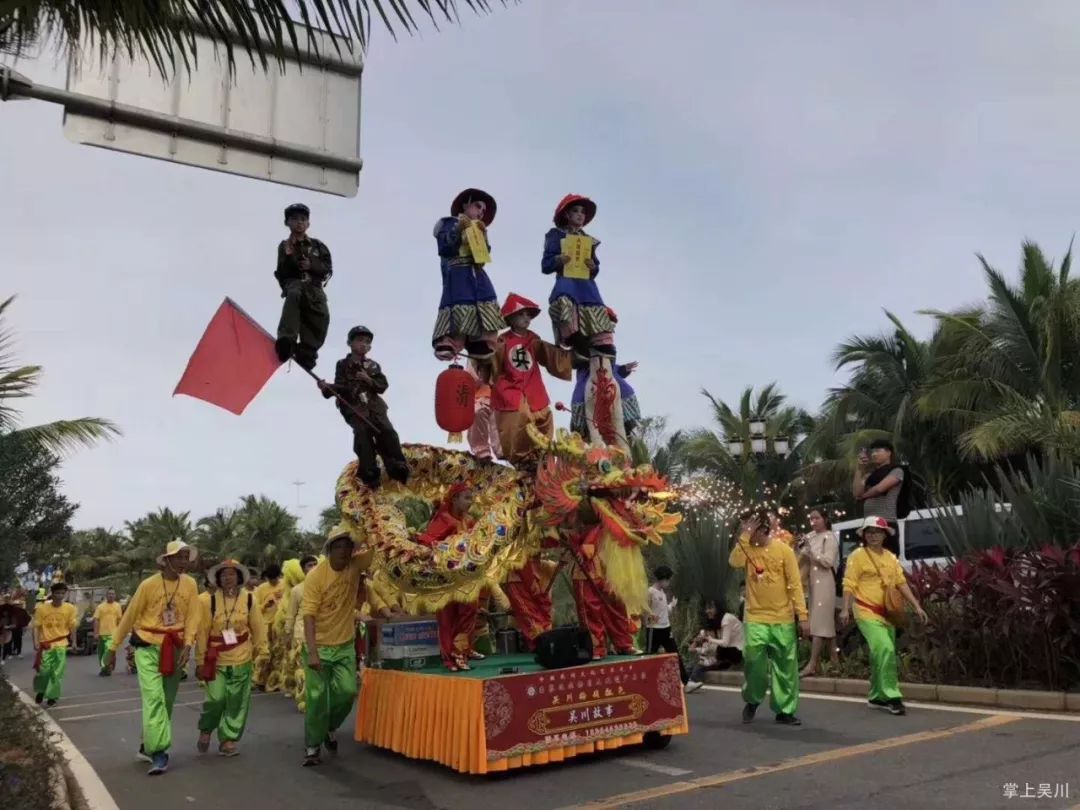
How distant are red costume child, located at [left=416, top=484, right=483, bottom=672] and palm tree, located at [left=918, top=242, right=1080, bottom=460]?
11.7 metres

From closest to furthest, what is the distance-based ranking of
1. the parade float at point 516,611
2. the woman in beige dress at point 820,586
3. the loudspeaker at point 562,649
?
the parade float at point 516,611, the loudspeaker at point 562,649, the woman in beige dress at point 820,586

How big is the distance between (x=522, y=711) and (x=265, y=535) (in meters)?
33.3

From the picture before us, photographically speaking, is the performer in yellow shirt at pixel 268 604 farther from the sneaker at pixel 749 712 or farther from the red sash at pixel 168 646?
the sneaker at pixel 749 712

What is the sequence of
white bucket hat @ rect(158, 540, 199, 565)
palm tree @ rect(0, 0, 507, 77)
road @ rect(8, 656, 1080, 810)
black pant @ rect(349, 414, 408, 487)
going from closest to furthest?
palm tree @ rect(0, 0, 507, 77)
road @ rect(8, 656, 1080, 810)
white bucket hat @ rect(158, 540, 199, 565)
black pant @ rect(349, 414, 408, 487)

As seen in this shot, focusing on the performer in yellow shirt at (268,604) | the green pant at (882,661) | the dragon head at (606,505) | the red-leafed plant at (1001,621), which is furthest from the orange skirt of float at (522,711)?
the performer in yellow shirt at (268,604)

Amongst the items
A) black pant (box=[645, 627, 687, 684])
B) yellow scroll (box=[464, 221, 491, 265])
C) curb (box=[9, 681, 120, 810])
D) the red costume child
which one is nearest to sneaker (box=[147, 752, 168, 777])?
curb (box=[9, 681, 120, 810])

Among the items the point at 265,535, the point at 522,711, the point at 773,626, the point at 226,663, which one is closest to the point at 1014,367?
the point at 773,626

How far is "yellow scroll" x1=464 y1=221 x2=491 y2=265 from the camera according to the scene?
8.12 meters

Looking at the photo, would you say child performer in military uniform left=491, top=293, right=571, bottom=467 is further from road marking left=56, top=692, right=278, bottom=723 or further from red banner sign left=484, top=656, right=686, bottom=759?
road marking left=56, top=692, right=278, bottom=723

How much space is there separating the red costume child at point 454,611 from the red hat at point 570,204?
2637 mm

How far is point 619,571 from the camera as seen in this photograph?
7.09 m

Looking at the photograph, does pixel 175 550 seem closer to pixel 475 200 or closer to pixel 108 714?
pixel 475 200

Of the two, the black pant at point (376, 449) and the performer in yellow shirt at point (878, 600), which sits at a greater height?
the black pant at point (376, 449)

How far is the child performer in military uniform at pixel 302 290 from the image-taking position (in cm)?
703
